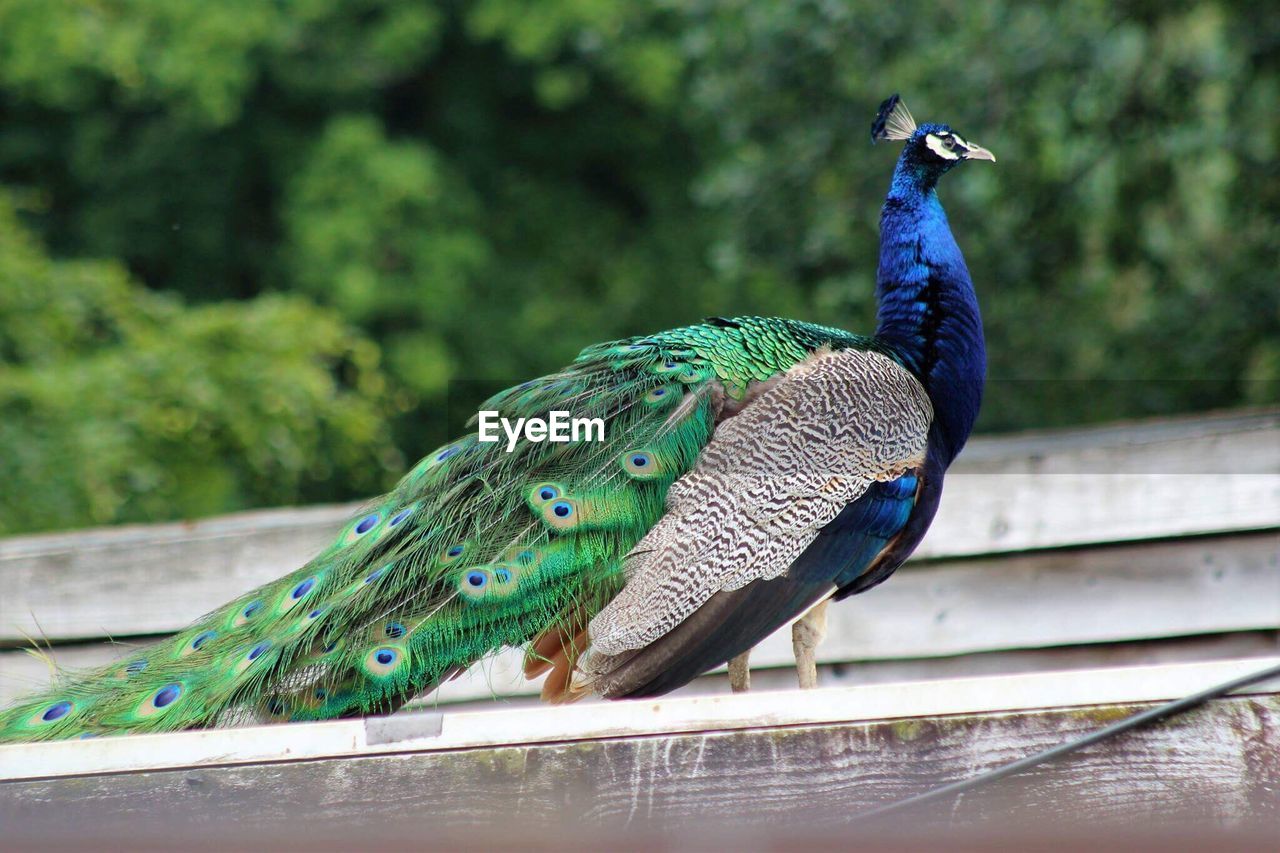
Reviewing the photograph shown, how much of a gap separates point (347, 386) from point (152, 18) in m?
2.62

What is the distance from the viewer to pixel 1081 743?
4.92 ft

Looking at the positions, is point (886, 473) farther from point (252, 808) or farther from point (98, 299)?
point (98, 299)

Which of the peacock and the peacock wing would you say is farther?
the peacock wing

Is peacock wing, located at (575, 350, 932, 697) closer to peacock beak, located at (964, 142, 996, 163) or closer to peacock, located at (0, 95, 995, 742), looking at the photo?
peacock, located at (0, 95, 995, 742)

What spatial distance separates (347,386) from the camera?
32.4 ft

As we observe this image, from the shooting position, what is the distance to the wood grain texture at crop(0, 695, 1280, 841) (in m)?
1.50

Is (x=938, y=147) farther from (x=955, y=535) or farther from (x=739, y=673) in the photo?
(x=739, y=673)

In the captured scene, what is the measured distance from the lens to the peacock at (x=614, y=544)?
2.32 metres

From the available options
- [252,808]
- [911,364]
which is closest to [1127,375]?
[911,364]

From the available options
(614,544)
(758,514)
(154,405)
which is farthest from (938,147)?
(154,405)

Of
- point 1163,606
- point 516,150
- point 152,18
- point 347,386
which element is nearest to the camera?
point 1163,606

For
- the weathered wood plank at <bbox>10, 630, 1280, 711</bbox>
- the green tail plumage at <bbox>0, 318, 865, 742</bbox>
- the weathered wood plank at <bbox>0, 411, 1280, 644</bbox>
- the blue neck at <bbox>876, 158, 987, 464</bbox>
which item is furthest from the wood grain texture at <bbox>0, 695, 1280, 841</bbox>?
the weathered wood plank at <bbox>0, 411, 1280, 644</bbox>

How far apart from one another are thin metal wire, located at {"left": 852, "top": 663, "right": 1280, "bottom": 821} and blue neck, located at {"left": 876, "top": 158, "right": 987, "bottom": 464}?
1.47 metres

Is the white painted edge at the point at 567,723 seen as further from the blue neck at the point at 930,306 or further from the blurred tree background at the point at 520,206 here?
the blurred tree background at the point at 520,206
